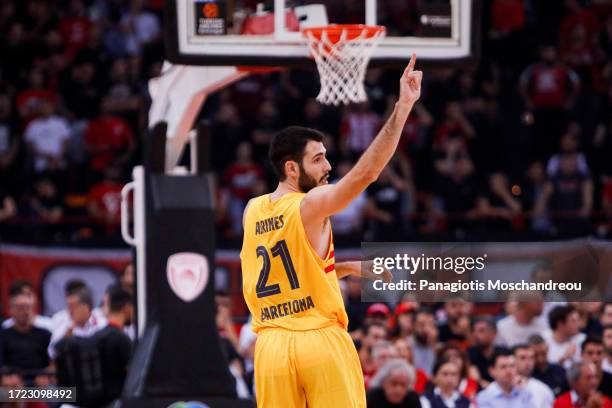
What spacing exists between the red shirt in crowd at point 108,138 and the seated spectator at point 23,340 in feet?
20.0

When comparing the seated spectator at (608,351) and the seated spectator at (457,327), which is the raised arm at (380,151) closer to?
the seated spectator at (608,351)

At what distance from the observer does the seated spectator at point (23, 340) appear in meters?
12.4

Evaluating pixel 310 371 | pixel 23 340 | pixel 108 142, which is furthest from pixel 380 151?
pixel 108 142

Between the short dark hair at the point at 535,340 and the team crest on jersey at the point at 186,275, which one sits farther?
the short dark hair at the point at 535,340

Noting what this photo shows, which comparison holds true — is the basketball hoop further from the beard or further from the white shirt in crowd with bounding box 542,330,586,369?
the white shirt in crowd with bounding box 542,330,586,369

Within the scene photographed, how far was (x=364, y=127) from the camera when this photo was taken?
18516 millimetres

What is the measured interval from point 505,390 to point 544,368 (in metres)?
0.88

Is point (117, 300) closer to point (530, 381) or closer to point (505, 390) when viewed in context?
point (505, 390)

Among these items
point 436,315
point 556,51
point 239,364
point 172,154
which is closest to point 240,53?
point 172,154

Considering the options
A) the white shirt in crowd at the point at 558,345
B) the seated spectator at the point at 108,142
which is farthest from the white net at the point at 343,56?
the seated spectator at the point at 108,142

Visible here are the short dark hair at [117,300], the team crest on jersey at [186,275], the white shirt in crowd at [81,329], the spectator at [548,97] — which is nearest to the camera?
the team crest on jersey at [186,275]

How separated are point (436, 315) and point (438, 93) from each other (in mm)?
5544

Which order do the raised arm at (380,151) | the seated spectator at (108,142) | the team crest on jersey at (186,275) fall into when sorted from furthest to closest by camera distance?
the seated spectator at (108,142) → the team crest on jersey at (186,275) → the raised arm at (380,151)

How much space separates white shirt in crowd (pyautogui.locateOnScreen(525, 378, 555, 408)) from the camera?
11.1 m
